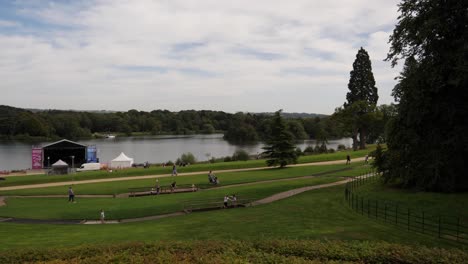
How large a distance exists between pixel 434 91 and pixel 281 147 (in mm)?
29164

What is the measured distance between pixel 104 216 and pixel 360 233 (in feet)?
52.5

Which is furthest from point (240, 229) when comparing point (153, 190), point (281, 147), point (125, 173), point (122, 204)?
point (125, 173)

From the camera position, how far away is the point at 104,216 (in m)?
25.3

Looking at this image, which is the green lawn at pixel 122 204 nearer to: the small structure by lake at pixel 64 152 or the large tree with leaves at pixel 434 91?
the large tree with leaves at pixel 434 91

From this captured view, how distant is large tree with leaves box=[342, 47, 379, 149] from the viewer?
6612cm

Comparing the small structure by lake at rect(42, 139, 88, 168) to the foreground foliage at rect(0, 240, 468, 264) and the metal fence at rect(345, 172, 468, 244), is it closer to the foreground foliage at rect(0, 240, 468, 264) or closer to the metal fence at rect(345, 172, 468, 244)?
the metal fence at rect(345, 172, 468, 244)

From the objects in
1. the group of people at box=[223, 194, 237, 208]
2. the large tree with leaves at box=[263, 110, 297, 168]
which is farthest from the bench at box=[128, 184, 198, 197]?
the large tree with leaves at box=[263, 110, 297, 168]

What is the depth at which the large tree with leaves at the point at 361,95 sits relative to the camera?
66.1 metres

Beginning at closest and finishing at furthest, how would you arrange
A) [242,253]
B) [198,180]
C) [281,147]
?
[242,253] < [198,180] < [281,147]

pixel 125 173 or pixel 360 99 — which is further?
pixel 360 99

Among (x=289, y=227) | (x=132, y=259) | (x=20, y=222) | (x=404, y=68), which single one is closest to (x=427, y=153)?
(x=404, y=68)

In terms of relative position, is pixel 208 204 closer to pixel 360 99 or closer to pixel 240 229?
pixel 240 229

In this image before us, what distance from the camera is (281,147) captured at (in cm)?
4928

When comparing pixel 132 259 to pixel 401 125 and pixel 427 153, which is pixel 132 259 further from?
pixel 401 125
